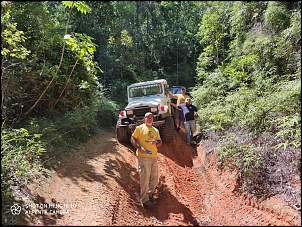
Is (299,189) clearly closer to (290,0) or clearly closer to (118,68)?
(290,0)

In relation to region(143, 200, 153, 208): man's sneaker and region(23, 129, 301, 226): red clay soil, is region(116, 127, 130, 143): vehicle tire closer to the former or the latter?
region(23, 129, 301, 226): red clay soil

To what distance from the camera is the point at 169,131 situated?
6.45m

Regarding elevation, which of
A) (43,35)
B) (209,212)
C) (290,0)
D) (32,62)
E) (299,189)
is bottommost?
(209,212)

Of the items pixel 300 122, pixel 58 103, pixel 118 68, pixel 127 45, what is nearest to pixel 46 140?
pixel 58 103

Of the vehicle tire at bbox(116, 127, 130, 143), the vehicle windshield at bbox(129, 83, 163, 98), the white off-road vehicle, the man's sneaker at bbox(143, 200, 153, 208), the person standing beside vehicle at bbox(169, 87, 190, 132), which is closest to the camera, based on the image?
the man's sneaker at bbox(143, 200, 153, 208)

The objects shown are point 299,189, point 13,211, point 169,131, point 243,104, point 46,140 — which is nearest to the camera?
point 13,211

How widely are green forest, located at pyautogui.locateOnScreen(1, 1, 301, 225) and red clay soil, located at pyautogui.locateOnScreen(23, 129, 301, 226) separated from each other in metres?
0.28

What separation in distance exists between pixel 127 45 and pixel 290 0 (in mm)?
10585

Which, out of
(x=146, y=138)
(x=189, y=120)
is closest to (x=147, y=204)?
(x=146, y=138)

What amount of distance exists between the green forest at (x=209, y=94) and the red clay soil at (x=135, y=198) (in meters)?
0.28

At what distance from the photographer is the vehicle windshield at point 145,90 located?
299 inches

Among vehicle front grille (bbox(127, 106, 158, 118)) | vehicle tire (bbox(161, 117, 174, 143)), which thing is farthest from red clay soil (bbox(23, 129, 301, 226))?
vehicle front grille (bbox(127, 106, 158, 118))

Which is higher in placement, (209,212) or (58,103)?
(58,103)

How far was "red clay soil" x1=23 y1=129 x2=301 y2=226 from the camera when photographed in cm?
338
